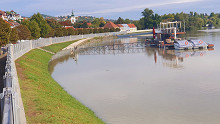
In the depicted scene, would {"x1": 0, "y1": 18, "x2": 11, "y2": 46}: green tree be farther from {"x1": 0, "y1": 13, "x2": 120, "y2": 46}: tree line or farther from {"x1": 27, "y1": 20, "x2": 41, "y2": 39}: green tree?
{"x1": 27, "y1": 20, "x2": 41, "y2": 39}: green tree

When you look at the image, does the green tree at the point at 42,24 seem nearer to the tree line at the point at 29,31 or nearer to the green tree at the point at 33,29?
the tree line at the point at 29,31

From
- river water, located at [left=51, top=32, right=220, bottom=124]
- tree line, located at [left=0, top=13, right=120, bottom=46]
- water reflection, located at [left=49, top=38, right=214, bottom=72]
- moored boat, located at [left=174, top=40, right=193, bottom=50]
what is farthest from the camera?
moored boat, located at [left=174, top=40, right=193, bottom=50]

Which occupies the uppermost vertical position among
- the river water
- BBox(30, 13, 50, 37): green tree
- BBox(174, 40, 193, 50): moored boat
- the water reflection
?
BBox(30, 13, 50, 37): green tree

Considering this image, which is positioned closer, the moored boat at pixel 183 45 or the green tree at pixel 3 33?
the green tree at pixel 3 33

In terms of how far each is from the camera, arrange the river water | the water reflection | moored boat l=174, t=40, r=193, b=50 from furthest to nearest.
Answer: moored boat l=174, t=40, r=193, b=50 < the water reflection < the river water

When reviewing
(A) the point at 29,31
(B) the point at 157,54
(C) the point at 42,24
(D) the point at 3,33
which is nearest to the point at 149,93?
(D) the point at 3,33

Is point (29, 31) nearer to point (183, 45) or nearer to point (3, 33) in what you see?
point (3, 33)

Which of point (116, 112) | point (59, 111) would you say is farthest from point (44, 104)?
point (116, 112)

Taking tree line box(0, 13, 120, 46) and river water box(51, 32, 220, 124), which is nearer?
river water box(51, 32, 220, 124)

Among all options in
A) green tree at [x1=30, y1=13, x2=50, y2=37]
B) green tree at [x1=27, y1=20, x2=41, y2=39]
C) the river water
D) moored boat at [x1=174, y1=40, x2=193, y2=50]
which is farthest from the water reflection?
green tree at [x1=30, y1=13, x2=50, y2=37]

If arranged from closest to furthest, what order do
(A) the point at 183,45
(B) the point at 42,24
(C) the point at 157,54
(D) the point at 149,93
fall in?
1. (D) the point at 149,93
2. (C) the point at 157,54
3. (A) the point at 183,45
4. (B) the point at 42,24

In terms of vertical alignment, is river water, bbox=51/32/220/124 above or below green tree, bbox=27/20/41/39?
below

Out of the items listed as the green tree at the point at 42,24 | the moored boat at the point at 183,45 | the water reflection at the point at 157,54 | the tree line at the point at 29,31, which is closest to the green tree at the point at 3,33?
the tree line at the point at 29,31

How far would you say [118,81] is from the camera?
2936cm
